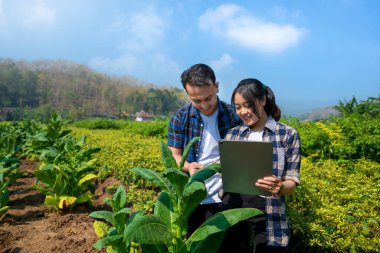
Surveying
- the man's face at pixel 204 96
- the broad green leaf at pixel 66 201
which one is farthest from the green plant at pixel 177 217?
the broad green leaf at pixel 66 201

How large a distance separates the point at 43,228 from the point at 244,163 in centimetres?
299

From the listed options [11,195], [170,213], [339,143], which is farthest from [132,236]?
[339,143]

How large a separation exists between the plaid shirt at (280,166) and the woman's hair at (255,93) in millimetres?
119

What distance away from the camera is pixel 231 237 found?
Result: 7.55 ft

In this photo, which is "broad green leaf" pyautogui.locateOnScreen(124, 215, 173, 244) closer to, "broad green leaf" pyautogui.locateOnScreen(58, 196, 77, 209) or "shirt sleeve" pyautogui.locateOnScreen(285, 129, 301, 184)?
"shirt sleeve" pyautogui.locateOnScreen(285, 129, 301, 184)

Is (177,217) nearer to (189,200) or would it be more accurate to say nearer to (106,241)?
(189,200)

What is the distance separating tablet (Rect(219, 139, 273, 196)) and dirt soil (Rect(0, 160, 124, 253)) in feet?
6.14

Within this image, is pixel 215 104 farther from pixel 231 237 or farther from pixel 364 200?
pixel 364 200

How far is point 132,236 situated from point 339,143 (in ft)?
16.6

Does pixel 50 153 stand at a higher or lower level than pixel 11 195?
higher

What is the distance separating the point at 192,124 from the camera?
2.46 m

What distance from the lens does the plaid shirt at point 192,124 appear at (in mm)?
2447

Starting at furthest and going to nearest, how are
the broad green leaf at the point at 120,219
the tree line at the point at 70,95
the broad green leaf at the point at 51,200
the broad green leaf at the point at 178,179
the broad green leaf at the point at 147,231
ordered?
the tree line at the point at 70,95 → the broad green leaf at the point at 51,200 → the broad green leaf at the point at 120,219 → the broad green leaf at the point at 178,179 → the broad green leaf at the point at 147,231

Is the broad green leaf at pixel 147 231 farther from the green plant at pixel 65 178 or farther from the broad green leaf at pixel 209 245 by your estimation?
the green plant at pixel 65 178
